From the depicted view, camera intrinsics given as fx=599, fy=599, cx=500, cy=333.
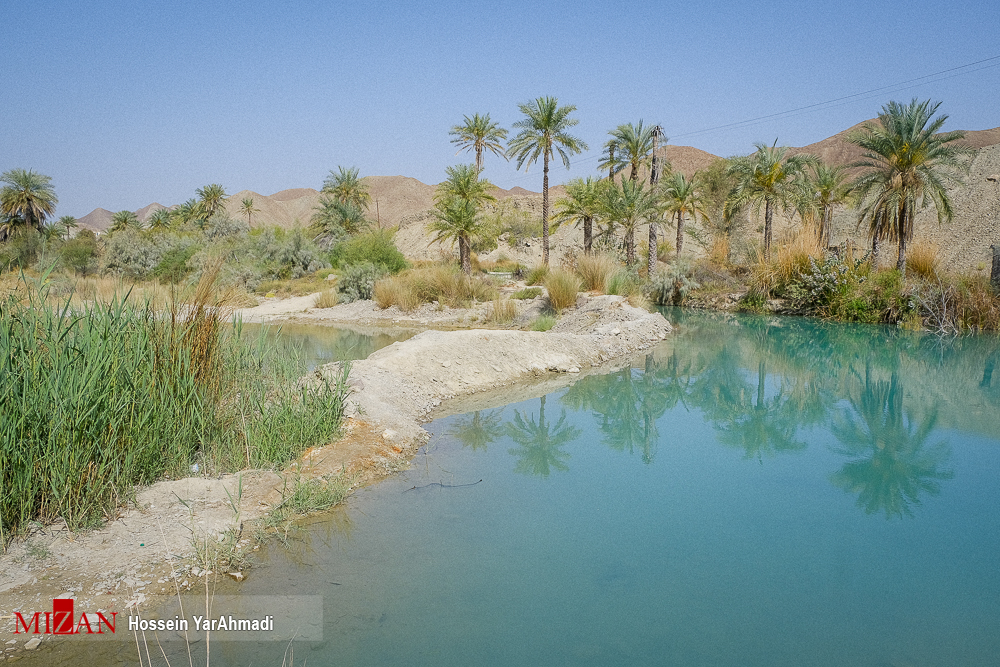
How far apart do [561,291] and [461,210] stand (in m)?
8.57

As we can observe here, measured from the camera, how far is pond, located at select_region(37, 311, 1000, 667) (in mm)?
3729

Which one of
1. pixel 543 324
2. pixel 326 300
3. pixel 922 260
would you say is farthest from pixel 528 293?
pixel 922 260

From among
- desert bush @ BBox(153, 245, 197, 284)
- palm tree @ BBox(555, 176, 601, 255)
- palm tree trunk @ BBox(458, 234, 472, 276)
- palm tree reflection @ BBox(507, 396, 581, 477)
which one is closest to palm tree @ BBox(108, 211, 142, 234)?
desert bush @ BBox(153, 245, 197, 284)

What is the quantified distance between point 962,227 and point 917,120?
68.1ft

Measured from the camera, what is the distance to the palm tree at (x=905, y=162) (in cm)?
1925

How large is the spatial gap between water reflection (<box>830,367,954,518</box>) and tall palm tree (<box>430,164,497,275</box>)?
61.7 ft

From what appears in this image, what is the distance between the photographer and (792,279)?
922 inches

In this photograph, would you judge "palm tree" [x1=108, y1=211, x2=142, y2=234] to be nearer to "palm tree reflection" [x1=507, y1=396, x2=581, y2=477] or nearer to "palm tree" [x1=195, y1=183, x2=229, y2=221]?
"palm tree" [x1=195, y1=183, x2=229, y2=221]

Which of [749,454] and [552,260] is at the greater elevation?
[552,260]

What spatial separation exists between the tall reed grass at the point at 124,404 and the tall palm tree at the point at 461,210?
Answer: 20588 mm

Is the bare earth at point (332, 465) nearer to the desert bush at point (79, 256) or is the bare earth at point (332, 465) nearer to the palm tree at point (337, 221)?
the palm tree at point (337, 221)

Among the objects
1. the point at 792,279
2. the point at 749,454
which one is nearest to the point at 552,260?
the point at 792,279

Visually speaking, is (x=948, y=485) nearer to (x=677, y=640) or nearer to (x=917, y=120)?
(x=677, y=640)

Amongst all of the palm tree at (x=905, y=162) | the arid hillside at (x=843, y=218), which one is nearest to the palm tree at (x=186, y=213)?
the arid hillside at (x=843, y=218)
